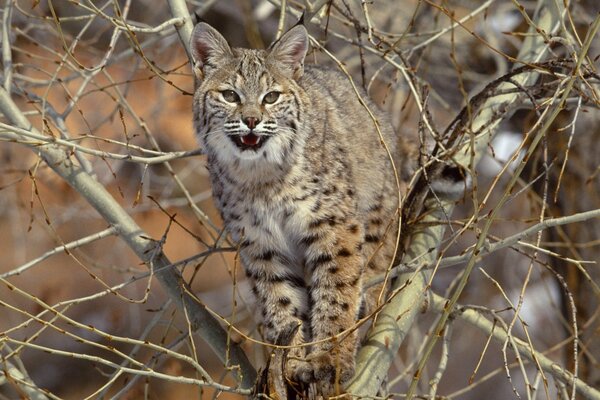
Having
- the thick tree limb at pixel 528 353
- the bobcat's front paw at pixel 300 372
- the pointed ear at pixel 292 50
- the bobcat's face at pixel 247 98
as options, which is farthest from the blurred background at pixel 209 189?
the bobcat's front paw at pixel 300 372

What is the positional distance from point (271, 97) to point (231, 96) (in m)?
0.20

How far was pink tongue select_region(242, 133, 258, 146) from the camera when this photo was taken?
14.9 feet

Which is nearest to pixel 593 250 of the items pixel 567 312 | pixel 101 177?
pixel 567 312

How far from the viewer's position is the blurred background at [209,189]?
519cm

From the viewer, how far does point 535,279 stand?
1014 centimetres

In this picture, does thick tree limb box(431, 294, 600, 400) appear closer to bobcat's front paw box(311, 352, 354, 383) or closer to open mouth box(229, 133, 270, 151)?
bobcat's front paw box(311, 352, 354, 383)

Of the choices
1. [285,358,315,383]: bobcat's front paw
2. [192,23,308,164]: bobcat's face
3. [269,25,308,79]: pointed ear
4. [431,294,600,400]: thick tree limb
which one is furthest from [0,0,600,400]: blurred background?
[285,358,315,383]: bobcat's front paw

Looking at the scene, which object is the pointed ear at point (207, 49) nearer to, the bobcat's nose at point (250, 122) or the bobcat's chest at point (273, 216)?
the bobcat's nose at point (250, 122)

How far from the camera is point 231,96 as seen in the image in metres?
4.68

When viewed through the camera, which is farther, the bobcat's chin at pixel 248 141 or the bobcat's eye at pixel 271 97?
the bobcat's eye at pixel 271 97

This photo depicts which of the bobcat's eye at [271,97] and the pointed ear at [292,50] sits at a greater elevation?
the pointed ear at [292,50]

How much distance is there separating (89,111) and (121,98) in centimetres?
639

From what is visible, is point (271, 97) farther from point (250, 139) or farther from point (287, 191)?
point (287, 191)

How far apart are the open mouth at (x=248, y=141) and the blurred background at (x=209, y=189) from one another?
0.38 m
